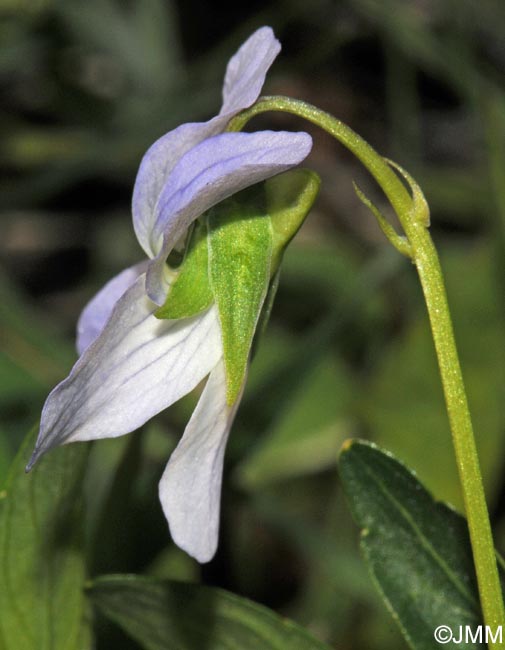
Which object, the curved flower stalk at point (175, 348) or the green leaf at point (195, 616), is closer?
the curved flower stalk at point (175, 348)

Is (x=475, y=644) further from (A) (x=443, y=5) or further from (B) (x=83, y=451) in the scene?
(A) (x=443, y=5)

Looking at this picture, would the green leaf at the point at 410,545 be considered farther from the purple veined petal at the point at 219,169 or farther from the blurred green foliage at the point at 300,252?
the blurred green foliage at the point at 300,252

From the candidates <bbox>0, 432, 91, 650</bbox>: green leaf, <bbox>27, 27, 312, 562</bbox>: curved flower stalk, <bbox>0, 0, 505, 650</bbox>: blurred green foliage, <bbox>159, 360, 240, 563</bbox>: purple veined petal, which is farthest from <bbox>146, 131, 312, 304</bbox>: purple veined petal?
<bbox>0, 0, 505, 650</bbox>: blurred green foliage

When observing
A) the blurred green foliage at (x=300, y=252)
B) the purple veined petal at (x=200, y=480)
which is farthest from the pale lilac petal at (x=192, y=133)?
the blurred green foliage at (x=300, y=252)

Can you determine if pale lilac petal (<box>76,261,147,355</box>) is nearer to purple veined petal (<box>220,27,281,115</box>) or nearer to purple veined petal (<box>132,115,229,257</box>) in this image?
purple veined petal (<box>132,115,229,257</box>)

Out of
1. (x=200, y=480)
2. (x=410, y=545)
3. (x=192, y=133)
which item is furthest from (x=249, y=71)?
(x=410, y=545)

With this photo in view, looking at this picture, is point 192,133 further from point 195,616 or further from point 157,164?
point 195,616
